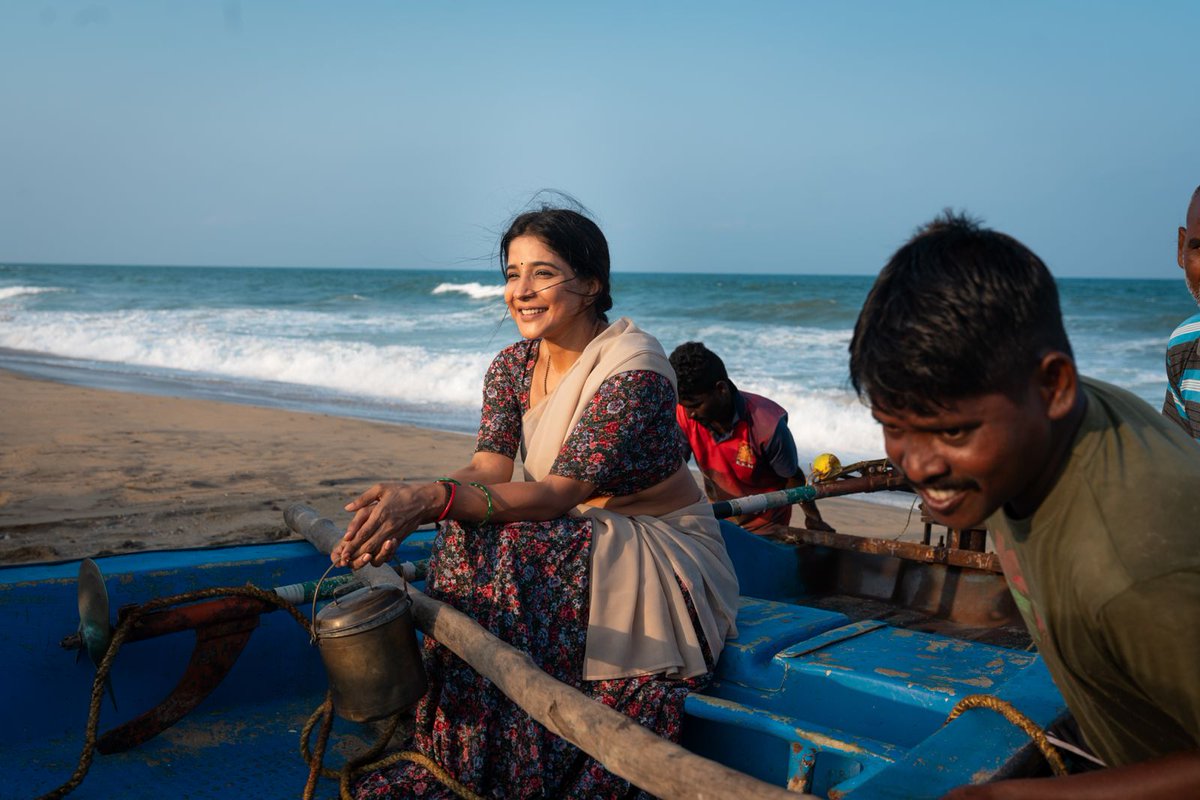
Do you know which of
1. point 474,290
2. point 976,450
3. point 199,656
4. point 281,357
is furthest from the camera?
point 474,290

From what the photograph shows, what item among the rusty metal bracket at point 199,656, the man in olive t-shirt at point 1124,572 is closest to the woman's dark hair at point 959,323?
the man in olive t-shirt at point 1124,572

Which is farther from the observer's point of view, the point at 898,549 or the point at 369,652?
the point at 898,549

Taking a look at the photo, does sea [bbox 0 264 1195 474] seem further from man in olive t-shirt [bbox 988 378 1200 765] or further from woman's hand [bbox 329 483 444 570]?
man in olive t-shirt [bbox 988 378 1200 765]

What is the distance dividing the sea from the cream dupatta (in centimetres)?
466

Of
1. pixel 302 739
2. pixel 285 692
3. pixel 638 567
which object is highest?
pixel 638 567

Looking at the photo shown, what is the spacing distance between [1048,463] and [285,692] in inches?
103

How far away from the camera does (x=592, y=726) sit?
68.9 inches

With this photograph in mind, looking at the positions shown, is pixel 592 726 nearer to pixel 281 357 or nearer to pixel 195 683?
pixel 195 683

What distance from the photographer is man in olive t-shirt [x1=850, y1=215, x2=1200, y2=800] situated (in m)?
1.06

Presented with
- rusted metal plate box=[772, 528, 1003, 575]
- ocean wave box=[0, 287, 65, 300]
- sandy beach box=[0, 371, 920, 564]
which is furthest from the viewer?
ocean wave box=[0, 287, 65, 300]

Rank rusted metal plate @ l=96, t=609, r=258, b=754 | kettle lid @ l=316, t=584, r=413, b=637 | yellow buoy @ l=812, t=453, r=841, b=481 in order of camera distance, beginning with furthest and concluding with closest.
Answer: yellow buoy @ l=812, t=453, r=841, b=481 → rusted metal plate @ l=96, t=609, r=258, b=754 → kettle lid @ l=316, t=584, r=413, b=637

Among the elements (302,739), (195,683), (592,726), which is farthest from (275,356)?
(592,726)

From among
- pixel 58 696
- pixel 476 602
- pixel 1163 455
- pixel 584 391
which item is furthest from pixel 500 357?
pixel 1163 455

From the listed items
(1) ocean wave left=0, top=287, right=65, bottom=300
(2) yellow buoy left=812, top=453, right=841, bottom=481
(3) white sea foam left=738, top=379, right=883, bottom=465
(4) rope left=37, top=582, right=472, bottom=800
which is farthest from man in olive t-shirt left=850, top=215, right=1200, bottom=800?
(1) ocean wave left=0, top=287, right=65, bottom=300
